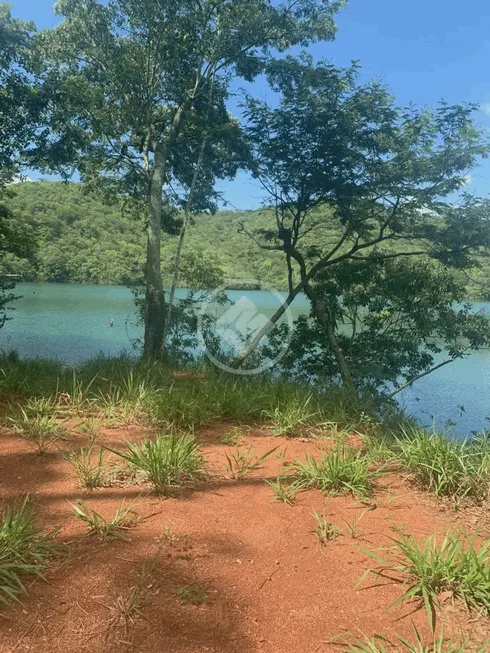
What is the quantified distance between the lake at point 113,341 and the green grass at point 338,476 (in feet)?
4.09

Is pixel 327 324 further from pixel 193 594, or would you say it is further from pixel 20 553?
pixel 20 553

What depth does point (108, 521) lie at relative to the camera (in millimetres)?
2268

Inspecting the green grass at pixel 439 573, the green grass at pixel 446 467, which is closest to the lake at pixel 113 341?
the green grass at pixel 446 467

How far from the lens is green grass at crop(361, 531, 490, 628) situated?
1805mm

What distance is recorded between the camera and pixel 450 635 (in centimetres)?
168

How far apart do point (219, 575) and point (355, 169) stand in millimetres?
6831

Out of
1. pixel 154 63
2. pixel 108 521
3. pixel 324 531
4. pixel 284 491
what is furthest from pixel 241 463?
pixel 154 63

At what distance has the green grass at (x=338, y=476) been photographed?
2.81m

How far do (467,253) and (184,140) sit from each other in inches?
221

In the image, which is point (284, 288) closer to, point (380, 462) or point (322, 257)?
point (322, 257)

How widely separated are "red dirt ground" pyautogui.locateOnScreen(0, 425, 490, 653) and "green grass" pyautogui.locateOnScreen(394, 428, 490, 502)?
0.52 feet

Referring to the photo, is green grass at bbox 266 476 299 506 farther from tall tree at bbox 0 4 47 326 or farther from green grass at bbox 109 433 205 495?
tall tree at bbox 0 4 47 326

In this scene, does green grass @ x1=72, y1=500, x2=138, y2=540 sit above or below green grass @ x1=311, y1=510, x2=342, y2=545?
above

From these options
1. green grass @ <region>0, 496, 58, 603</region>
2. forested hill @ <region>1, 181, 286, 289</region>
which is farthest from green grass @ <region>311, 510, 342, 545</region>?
forested hill @ <region>1, 181, 286, 289</region>
